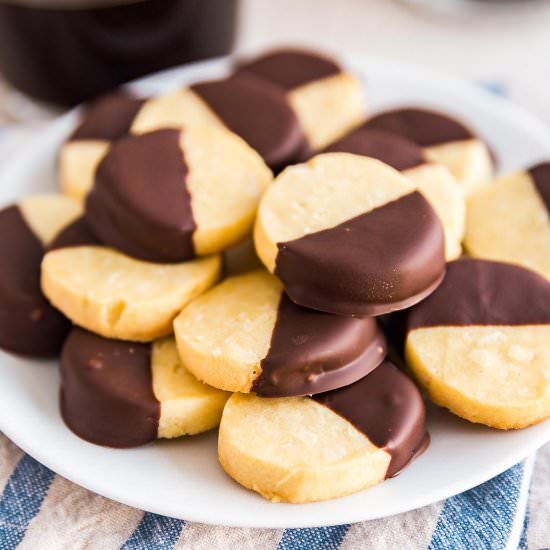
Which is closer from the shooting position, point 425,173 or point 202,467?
point 202,467

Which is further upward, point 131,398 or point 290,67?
point 290,67

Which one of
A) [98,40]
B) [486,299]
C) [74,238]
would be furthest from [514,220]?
[98,40]

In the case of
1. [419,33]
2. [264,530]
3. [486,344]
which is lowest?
[264,530]

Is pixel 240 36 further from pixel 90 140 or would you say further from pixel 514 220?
pixel 514 220

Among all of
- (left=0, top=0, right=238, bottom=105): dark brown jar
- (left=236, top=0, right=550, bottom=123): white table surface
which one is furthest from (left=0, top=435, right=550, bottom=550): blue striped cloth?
(left=236, top=0, right=550, bottom=123): white table surface

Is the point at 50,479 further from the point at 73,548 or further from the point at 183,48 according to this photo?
the point at 183,48

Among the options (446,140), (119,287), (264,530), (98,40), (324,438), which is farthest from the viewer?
(98,40)

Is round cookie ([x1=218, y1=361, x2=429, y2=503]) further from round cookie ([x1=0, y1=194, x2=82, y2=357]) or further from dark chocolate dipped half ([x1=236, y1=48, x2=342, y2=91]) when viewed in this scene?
dark chocolate dipped half ([x1=236, y1=48, x2=342, y2=91])
